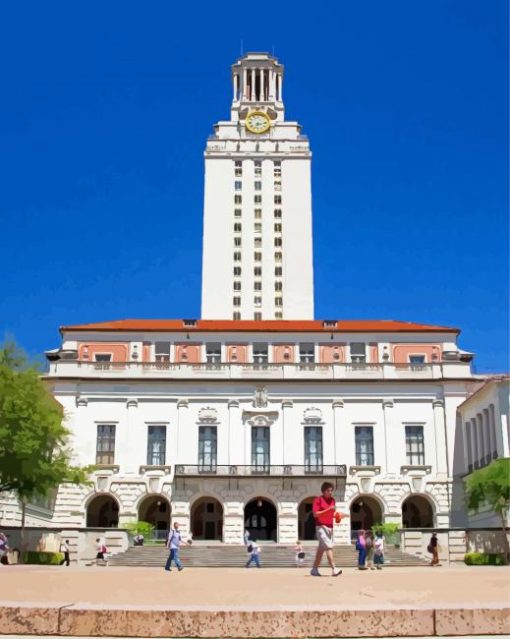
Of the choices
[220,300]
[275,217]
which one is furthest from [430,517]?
[275,217]

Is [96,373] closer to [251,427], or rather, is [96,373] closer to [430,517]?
[251,427]

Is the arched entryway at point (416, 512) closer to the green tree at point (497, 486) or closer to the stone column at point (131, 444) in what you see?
the green tree at point (497, 486)

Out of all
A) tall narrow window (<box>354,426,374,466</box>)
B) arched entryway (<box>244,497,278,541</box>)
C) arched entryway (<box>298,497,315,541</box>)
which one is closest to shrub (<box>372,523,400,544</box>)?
tall narrow window (<box>354,426,374,466</box>)

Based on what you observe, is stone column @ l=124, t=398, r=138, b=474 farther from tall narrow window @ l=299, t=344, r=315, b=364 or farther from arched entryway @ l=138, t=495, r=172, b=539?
tall narrow window @ l=299, t=344, r=315, b=364

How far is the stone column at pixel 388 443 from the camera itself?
5181cm

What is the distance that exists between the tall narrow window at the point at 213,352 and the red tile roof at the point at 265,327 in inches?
41.4

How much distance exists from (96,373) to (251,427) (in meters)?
11.0

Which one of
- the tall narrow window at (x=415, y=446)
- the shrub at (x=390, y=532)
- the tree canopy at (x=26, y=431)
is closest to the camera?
the tree canopy at (x=26, y=431)

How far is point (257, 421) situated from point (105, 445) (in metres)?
10.0

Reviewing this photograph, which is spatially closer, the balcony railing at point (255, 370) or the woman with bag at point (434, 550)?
the woman with bag at point (434, 550)

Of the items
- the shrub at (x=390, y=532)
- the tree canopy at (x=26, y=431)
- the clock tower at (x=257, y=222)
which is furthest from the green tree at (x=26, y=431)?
the clock tower at (x=257, y=222)

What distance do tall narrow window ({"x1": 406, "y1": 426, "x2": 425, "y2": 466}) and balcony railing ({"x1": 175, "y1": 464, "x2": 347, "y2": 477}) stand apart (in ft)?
14.9

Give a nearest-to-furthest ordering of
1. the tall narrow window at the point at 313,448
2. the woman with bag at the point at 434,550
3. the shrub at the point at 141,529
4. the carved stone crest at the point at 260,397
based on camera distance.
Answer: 1. the woman with bag at the point at 434,550
2. the shrub at the point at 141,529
3. the tall narrow window at the point at 313,448
4. the carved stone crest at the point at 260,397

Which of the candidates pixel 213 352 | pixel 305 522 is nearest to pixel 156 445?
pixel 213 352
